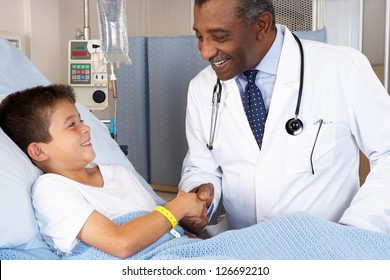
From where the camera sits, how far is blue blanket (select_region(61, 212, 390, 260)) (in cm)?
118

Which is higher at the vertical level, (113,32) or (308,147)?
(113,32)

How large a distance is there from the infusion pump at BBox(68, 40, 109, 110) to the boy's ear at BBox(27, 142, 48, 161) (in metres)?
0.99

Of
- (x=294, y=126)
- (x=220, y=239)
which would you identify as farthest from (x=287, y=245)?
(x=294, y=126)

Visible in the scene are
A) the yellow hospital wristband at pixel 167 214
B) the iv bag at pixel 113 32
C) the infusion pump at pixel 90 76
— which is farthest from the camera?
the infusion pump at pixel 90 76

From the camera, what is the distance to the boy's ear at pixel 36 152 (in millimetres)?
1426

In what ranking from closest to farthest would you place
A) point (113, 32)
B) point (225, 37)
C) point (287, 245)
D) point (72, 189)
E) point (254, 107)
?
1. point (287, 245)
2. point (72, 189)
3. point (225, 37)
4. point (254, 107)
5. point (113, 32)

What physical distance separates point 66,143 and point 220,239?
491 millimetres

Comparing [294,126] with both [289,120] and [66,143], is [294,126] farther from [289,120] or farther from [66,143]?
[66,143]

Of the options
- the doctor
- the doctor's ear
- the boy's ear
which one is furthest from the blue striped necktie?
the boy's ear

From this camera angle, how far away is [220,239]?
1253mm

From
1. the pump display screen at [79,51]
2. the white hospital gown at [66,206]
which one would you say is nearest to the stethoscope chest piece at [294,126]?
the white hospital gown at [66,206]

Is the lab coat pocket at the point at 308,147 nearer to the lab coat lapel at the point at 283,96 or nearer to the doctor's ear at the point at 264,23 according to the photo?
the lab coat lapel at the point at 283,96

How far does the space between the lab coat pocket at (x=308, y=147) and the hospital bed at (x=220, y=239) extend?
0.41m
